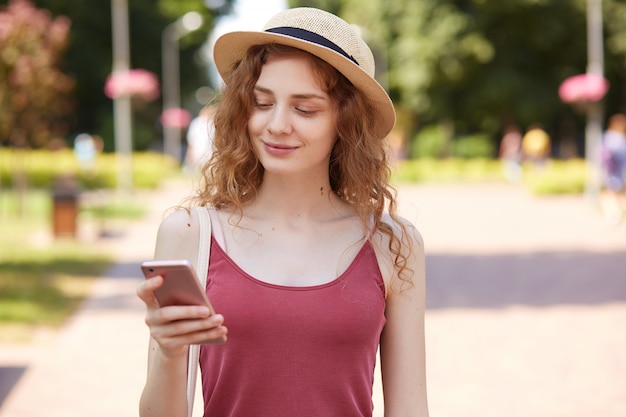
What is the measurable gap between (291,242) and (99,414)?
3885 millimetres

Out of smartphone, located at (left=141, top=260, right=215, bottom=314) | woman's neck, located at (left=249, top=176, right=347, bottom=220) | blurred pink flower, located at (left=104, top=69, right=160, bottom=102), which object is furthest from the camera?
blurred pink flower, located at (left=104, top=69, right=160, bottom=102)

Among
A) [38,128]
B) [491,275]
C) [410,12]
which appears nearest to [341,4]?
[410,12]

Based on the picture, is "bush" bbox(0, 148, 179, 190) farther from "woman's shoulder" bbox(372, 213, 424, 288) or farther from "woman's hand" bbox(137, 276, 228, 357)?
"woman's hand" bbox(137, 276, 228, 357)

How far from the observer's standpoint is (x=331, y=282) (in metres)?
2.27

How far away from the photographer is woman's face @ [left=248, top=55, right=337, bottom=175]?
2314 millimetres

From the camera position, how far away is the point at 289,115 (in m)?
2.31

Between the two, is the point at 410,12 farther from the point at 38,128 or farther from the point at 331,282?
the point at 331,282

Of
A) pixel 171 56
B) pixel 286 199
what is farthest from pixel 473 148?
pixel 286 199

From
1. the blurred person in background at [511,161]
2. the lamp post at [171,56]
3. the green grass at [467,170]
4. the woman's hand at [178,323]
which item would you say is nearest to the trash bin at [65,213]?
the woman's hand at [178,323]

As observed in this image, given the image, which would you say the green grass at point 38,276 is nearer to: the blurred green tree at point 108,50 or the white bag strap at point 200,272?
the white bag strap at point 200,272

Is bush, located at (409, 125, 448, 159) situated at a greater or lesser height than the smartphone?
greater

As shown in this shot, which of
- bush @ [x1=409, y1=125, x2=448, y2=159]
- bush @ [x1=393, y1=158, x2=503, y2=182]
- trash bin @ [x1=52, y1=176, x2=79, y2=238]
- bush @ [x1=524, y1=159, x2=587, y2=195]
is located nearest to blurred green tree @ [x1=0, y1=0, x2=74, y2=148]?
trash bin @ [x1=52, y1=176, x2=79, y2=238]

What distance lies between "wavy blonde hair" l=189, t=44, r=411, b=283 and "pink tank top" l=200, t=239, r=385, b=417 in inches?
7.9

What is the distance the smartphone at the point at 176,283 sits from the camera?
1908mm
